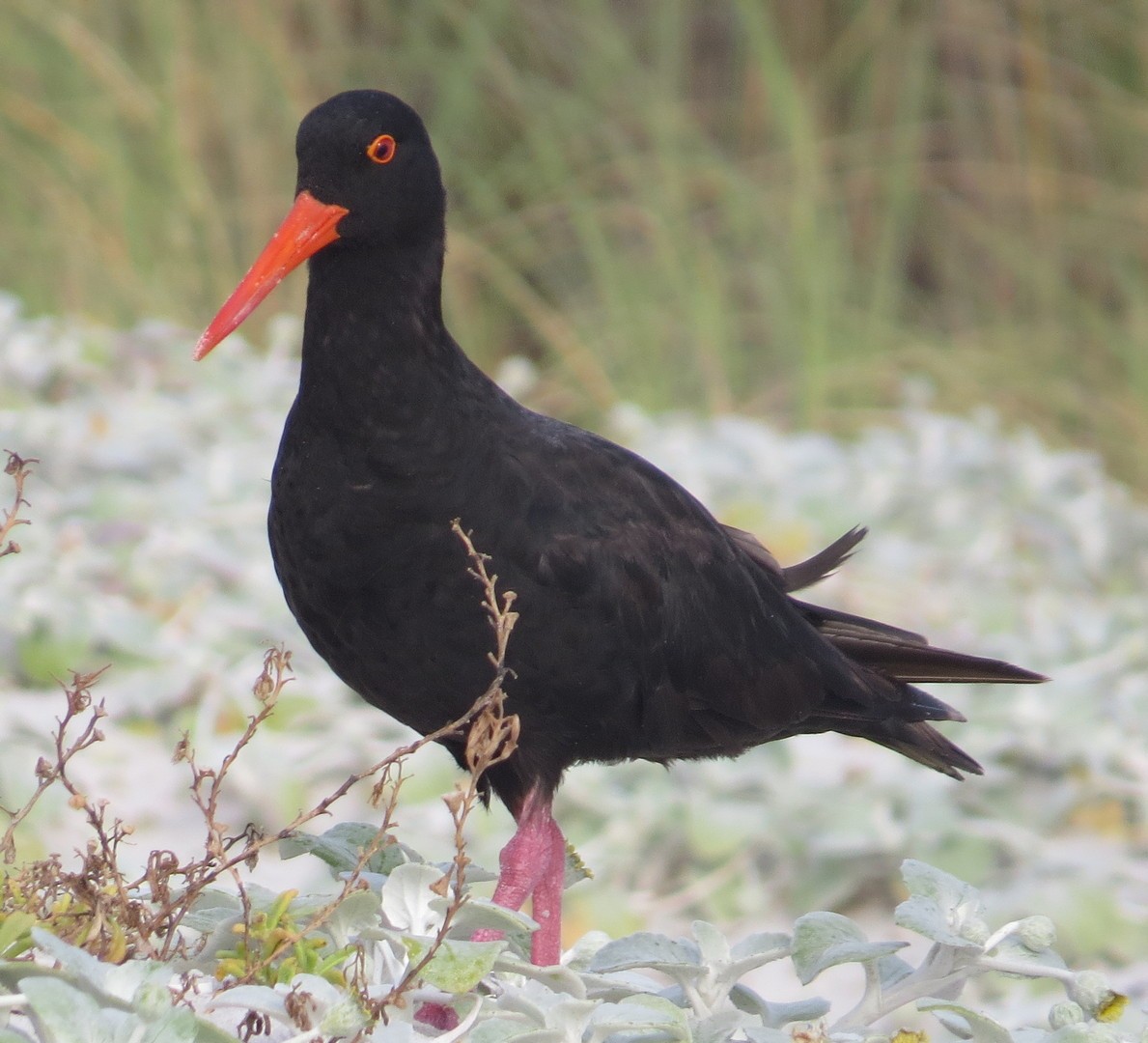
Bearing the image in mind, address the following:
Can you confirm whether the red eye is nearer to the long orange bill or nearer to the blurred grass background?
the long orange bill

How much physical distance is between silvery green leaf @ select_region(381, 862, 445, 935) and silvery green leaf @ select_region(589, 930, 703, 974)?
0.20 meters

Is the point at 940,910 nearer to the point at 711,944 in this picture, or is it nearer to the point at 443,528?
the point at 711,944

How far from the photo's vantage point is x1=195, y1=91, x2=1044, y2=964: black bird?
254cm

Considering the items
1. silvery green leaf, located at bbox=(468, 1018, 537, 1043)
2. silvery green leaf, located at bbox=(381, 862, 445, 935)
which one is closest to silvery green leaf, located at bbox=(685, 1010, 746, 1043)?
silvery green leaf, located at bbox=(468, 1018, 537, 1043)

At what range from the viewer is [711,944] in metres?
1.99

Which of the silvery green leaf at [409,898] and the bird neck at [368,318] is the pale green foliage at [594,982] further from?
the bird neck at [368,318]

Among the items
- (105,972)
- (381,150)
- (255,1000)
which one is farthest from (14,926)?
(381,150)

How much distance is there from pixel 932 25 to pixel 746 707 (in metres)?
5.48

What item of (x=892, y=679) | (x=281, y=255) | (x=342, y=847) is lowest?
(x=342, y=847)

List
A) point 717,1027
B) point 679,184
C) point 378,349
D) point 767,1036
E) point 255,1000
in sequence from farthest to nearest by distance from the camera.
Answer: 1. point 679,184
2. point 378,349
3. point 717,1027
4. point 767,1036
5. point 255,1000

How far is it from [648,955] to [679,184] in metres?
4.99

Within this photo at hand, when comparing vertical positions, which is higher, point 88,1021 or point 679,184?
point 679,184

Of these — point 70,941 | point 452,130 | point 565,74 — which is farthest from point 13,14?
point 70,941

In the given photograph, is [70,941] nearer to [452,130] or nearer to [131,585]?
[131,585]
